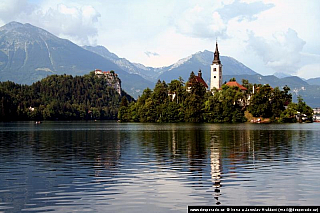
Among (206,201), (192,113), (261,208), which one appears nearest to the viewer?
(261,208)

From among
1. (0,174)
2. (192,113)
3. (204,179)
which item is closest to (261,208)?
(204,179)

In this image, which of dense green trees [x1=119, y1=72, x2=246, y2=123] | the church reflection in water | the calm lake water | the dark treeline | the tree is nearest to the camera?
the calm lake water

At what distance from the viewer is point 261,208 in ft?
61.1

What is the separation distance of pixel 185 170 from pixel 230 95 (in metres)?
161

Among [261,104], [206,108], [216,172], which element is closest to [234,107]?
[206,108]

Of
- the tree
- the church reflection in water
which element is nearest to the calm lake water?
the church reflection in water

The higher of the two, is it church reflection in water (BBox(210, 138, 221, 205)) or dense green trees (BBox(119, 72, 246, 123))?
dense green trees (BBox(119, 72, 246, 123))

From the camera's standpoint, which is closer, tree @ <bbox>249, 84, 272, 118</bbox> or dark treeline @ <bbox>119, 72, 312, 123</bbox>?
tree @ <bbox>249, 84, 272, 118</bbox>

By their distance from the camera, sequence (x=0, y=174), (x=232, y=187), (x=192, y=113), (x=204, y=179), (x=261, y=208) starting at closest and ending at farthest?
(x=261, y=208)
(x=232, y=187)
(x=204, y=179)
(x=0, y=174)
(x=192, y=113)

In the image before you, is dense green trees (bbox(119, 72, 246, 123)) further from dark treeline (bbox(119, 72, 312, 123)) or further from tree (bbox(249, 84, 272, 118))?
tree (bbox(249, 84, 272, 118))

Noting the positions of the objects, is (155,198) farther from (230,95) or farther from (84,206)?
(230,95)

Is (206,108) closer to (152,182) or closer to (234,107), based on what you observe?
(234,107)

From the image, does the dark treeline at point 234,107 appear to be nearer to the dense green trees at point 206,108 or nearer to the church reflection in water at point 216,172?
the dense green trees at point 206,108

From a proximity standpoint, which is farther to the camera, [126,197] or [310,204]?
[126,197]
